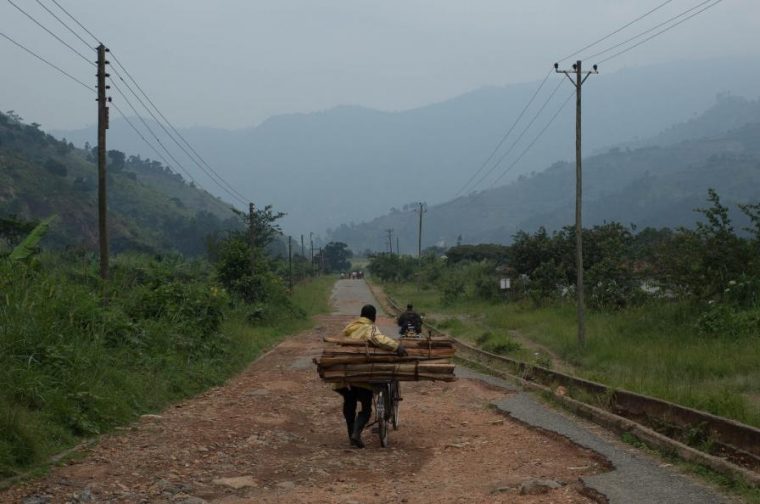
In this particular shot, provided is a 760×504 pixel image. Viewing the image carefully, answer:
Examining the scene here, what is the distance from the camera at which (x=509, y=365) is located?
19.3 m

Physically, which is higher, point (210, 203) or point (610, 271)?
point (210, 203)

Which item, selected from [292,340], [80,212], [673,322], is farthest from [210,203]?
[673,322]

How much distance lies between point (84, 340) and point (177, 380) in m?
2.21

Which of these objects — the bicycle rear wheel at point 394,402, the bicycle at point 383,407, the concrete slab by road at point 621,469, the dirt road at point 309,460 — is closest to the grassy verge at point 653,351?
the concrete slab by road at point 621,469

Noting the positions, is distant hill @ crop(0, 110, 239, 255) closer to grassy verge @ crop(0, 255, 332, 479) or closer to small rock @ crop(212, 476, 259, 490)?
grassy verge @ crop(0, 255, 332, 479)

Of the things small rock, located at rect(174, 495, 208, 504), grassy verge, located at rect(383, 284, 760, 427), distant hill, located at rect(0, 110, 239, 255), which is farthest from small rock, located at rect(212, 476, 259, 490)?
distant hill, located at rect(0, 110, 239, 255)

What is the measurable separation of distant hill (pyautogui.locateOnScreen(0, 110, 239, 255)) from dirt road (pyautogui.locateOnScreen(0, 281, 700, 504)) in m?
36.3

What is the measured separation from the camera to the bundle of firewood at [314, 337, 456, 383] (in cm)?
965

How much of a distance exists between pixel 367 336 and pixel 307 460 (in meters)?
1.64

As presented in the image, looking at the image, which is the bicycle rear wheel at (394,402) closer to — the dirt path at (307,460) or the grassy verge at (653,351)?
the dirt path at (307,460)

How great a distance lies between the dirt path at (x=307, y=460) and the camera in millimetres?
7465

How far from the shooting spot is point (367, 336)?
32.2ft

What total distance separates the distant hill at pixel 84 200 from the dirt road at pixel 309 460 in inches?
1427

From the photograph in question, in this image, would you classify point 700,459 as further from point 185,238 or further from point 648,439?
point 185,238
